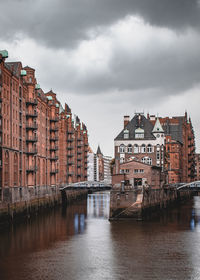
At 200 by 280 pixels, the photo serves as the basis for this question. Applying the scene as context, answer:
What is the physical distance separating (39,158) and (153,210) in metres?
20.3

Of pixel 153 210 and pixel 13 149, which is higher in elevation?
pixel 13 149

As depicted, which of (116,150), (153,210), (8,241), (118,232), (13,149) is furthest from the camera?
(116,150)

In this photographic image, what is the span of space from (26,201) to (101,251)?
84.6 ft

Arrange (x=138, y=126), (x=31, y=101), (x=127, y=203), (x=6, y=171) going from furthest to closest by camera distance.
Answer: (x=138, y=126) < (x=31, y=101) < (x=6, y=171) < (x=127, y=203)

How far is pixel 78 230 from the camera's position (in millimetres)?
46656

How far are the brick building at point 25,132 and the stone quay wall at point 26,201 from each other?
1.03 metres

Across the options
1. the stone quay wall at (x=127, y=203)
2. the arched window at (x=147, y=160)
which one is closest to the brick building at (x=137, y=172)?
the stone quay wall at (x=127, y=203)

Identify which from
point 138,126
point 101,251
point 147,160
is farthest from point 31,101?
point 101,251

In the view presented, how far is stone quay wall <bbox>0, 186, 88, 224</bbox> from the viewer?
49.9 meters

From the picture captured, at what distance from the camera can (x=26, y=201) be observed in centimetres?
5909

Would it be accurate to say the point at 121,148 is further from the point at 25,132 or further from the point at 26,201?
the point at 26,201

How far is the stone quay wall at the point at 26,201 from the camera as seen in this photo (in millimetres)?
49878

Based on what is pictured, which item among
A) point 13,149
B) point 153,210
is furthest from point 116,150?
point 13,149

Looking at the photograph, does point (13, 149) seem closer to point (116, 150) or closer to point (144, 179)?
point (144, 179)
